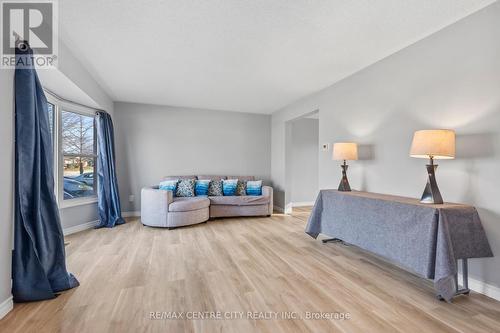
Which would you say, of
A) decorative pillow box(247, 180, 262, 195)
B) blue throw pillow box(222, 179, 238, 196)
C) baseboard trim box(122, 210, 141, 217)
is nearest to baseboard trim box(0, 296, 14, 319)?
baseboard trim box(122, 210, 141, 217)

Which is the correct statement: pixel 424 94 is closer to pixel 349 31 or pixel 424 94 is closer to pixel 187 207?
pixel 349 31

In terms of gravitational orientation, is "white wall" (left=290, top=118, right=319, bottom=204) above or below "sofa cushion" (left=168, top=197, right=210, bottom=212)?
Answer: above

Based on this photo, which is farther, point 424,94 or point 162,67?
point 162,67

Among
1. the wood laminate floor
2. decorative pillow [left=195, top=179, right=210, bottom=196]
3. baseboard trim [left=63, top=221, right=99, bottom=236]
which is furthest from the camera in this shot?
decorative pillow [left=195, top=179, right=210, bottom=196]

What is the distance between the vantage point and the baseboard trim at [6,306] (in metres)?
1.64

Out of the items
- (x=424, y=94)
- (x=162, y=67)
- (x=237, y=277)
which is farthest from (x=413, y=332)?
(x=162, y=67)

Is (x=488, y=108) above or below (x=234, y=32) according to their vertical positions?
below

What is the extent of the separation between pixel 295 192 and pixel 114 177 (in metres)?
4.18

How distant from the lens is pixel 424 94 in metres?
2.43

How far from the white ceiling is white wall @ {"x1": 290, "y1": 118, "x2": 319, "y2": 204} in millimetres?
2523

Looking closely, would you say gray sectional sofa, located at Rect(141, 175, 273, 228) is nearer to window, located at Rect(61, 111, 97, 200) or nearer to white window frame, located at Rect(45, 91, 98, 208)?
window, located at Rect(61, 111, 97, 200)

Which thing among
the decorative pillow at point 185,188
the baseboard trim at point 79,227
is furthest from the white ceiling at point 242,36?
the baseboard trim at point 79,227

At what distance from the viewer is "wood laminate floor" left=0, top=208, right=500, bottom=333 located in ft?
5.22

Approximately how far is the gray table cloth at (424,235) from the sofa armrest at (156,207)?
2.99 metres
